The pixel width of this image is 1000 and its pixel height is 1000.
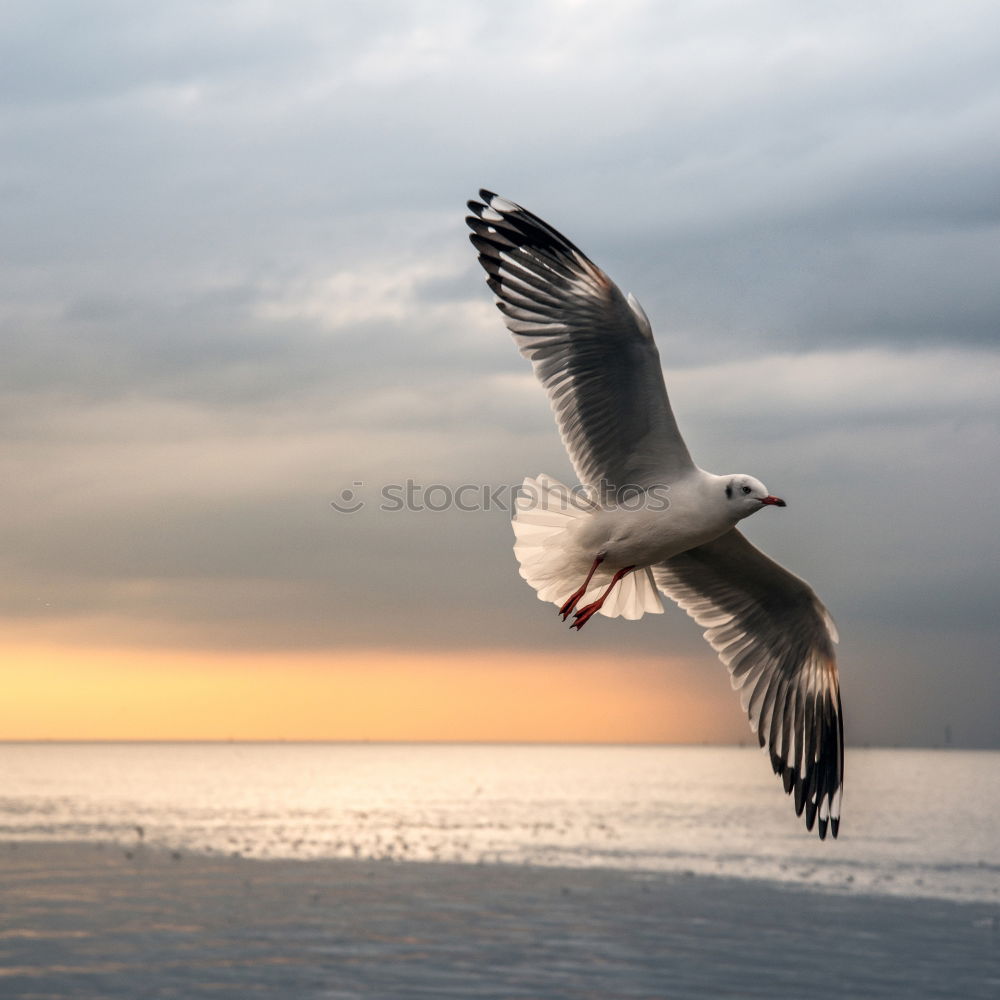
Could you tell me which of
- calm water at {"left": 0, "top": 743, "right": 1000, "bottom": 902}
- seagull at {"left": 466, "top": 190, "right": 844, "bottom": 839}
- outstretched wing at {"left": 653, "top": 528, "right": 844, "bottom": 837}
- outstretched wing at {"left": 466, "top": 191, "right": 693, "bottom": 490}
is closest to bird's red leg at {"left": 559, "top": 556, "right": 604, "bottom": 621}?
seagull at {"left": 466, "top": 190, "right": 844, "bottom": 839}

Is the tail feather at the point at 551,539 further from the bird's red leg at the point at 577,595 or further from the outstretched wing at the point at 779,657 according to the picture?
the outstretched wing at the point at 779,657

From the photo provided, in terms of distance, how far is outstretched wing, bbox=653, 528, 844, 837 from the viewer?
1320 centimetres

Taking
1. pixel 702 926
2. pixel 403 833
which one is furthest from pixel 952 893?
pixel 403 833

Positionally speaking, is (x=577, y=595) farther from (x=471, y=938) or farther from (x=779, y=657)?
(x=471, y=938)

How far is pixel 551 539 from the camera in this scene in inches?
461

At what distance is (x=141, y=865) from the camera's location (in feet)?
305

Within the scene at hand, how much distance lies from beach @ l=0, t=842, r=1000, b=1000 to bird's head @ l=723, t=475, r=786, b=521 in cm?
5401

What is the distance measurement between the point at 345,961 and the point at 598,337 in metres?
62.5

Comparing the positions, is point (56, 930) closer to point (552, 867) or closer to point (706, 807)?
point (552, 867)

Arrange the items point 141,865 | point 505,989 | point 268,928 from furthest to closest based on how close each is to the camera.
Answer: point 141,865
point 268,928
point 505,989

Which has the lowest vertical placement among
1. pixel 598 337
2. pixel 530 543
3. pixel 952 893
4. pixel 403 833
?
pixel 403 833

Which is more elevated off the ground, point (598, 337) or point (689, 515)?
point (598, 337)

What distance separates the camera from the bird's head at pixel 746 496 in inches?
420

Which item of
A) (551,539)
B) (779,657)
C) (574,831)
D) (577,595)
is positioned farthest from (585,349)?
(574,831)
